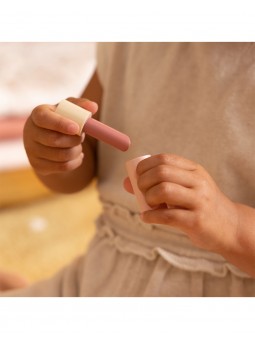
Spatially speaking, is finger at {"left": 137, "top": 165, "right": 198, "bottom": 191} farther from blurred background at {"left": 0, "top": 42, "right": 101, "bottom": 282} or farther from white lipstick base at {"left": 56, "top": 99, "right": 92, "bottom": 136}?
blurred background at {"left": 0, "top": 42, "right": 101, "bottom": 282}

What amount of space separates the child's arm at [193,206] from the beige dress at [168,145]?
5 cm

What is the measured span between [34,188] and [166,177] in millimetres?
766

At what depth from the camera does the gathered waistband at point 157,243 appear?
1.54 ft

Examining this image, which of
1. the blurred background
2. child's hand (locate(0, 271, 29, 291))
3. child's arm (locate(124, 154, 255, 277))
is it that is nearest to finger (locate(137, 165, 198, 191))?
child's arm (locate(124, 154, 255, 277))

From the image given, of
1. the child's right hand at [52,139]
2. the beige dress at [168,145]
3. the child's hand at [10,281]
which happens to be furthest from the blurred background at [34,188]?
the child's right hand at [52,139]

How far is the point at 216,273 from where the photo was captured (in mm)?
467

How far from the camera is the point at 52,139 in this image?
390 millimetres

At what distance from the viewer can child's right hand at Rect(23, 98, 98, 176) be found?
38 cm

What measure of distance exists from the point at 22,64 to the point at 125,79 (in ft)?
2.31
